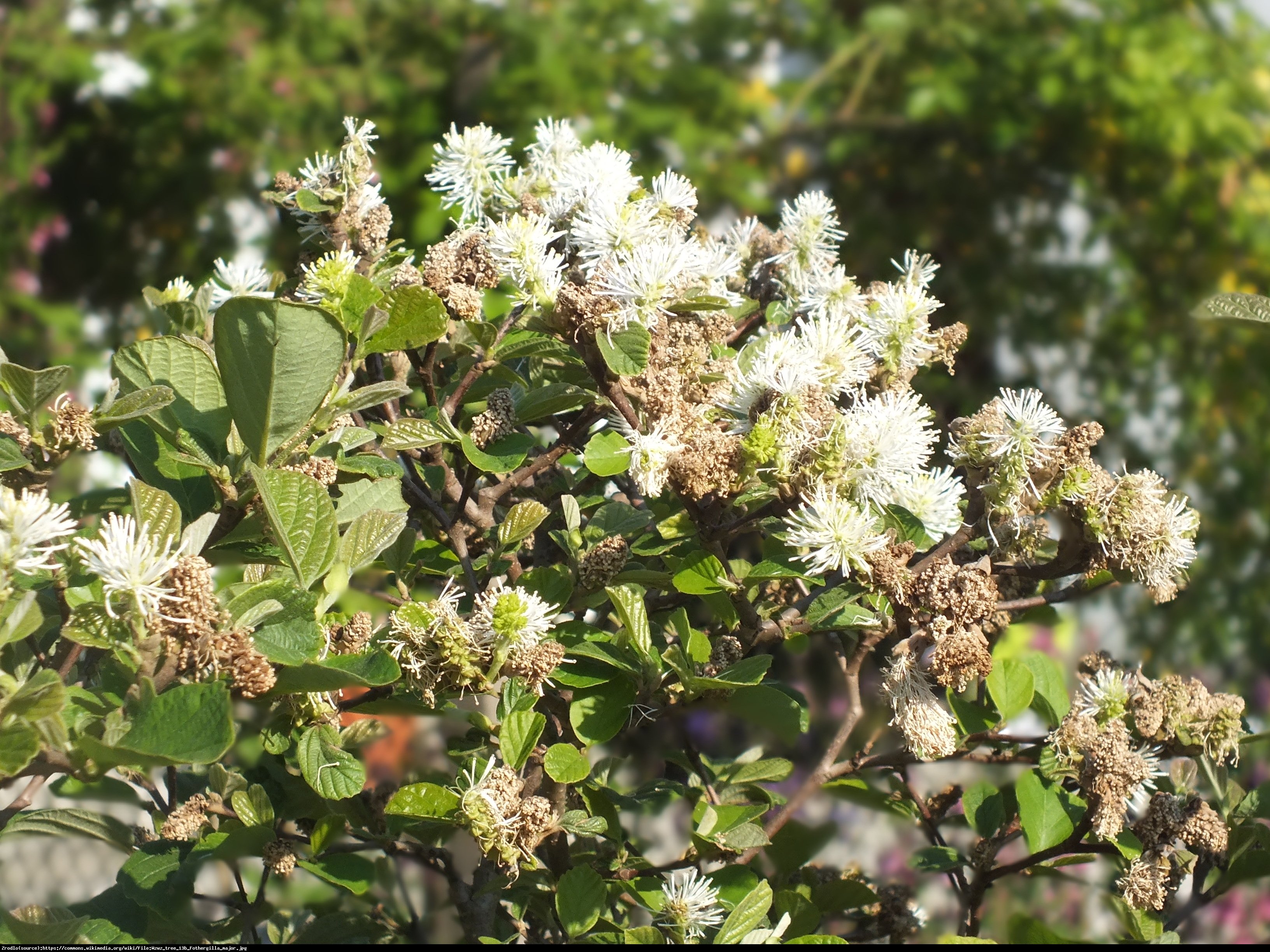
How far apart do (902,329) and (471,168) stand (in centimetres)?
44

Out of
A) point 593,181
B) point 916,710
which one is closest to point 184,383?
point 593,181

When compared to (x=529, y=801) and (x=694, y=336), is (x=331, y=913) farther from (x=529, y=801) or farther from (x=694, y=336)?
(x=694, y=336)

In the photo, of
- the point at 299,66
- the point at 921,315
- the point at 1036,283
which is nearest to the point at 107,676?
the point at 921,315

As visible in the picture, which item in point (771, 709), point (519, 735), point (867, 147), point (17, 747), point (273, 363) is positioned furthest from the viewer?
point (867, 147)

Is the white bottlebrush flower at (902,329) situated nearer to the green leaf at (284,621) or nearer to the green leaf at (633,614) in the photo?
the green leaf at (633,614)

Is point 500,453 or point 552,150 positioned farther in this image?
point 552,150

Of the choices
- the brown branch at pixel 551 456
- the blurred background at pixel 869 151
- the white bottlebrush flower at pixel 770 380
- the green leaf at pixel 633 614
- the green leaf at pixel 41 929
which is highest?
the blurred background at pixel 869 151

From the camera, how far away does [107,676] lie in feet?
2.63

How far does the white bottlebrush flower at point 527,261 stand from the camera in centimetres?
90

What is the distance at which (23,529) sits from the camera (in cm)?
69

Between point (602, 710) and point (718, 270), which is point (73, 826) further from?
point (718, 270)

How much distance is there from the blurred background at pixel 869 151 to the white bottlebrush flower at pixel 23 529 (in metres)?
3.00

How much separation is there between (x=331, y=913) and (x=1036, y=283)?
3.63 meters

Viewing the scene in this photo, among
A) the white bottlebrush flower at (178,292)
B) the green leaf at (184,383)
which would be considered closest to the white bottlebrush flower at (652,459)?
the green leaf at (184,383)
